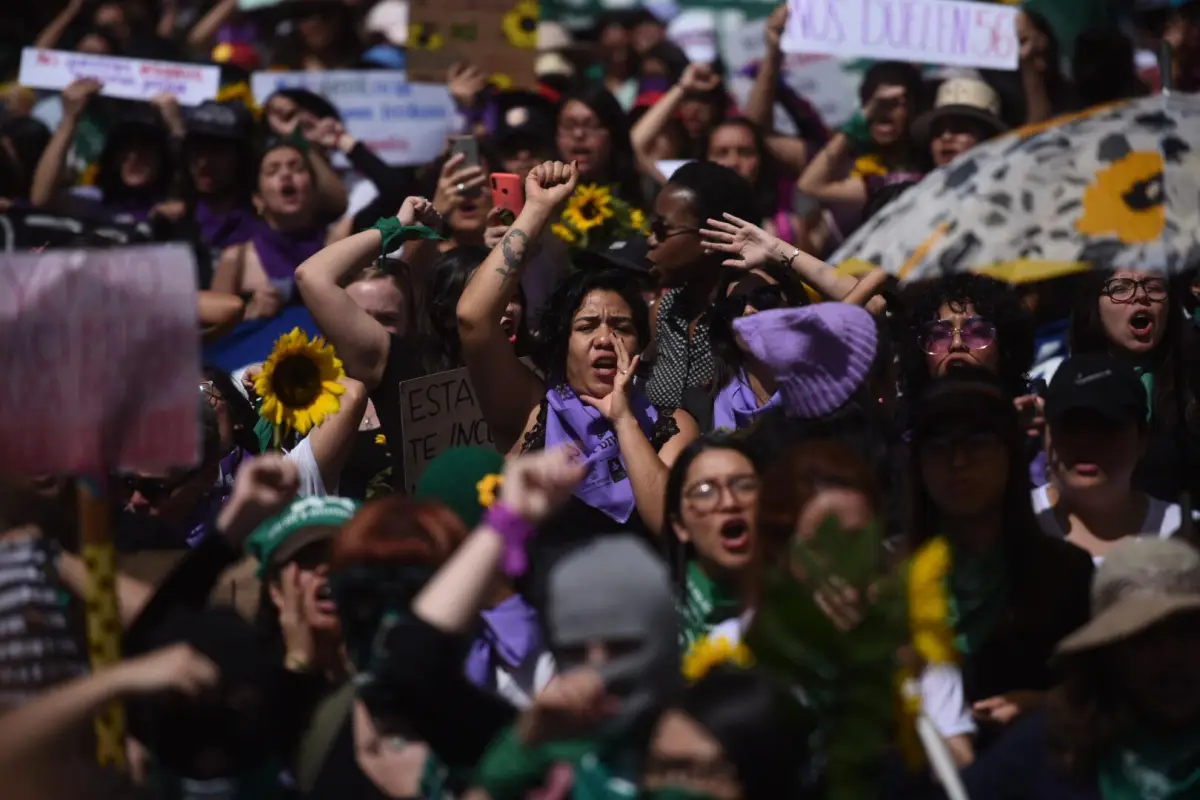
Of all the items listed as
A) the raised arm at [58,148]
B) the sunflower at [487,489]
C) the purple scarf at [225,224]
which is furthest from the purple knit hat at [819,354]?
the raised arm at [58,148]

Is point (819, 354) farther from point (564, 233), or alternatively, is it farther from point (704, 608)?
point (564, 233)

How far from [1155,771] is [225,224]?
5.85 m

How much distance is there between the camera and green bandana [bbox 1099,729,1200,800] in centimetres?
387

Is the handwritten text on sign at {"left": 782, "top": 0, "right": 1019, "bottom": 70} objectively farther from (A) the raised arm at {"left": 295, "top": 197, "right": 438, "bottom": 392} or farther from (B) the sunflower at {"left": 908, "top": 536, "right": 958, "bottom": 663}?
(B) the sunflower at {"left": 908, "top": 536, "right": 958, "bottom": 663}

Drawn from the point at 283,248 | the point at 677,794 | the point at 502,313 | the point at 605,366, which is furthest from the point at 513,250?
the point at 283,248

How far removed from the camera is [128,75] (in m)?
9.92

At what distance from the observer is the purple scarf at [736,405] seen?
19.6 feet

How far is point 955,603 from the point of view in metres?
4.61

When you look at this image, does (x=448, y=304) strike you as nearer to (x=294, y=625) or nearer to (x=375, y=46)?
(x=294, y=625)

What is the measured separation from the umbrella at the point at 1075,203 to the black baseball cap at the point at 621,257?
0.95 m

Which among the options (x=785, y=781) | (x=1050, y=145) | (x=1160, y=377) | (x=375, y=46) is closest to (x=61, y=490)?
(x=785, y=781)

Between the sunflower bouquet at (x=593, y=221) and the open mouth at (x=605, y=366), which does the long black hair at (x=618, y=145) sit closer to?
the sunflower bouquet at (x=593, y=221)

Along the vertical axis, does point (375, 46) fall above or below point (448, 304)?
above

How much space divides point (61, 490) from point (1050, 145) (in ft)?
8.75
